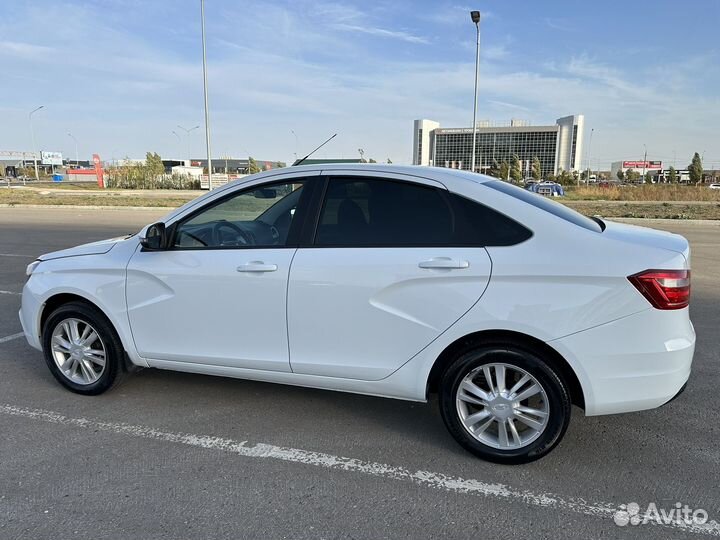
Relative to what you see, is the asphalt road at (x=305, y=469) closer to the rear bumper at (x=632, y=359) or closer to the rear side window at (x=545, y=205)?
the rear bumper at (x=632, y=359)

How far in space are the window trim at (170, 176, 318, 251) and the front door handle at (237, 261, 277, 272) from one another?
132 mm

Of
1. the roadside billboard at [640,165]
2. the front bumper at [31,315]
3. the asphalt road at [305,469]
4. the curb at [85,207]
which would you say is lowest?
the asphalt road at [305,469]

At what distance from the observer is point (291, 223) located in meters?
3.49

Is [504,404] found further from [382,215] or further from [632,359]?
[382,215]

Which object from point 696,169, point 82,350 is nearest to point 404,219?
point 82,350

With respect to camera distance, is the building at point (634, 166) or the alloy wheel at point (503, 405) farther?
the building at point (634, 166)

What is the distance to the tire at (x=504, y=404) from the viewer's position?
2.99m

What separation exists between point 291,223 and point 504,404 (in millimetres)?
1686

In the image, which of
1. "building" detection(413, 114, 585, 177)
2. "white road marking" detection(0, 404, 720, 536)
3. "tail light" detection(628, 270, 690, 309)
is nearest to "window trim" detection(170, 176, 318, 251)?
"white road marking" detection(0, 404, 720, 536)

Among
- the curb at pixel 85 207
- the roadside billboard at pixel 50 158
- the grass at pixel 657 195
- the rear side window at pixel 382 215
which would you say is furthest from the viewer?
the roadside billboard at pixel 50 158

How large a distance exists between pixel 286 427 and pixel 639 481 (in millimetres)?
2123

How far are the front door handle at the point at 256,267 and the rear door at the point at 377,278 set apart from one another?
149 mm

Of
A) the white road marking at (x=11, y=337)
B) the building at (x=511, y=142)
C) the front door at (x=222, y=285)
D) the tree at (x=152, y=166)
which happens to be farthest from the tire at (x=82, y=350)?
the building at (x=511, y=142)

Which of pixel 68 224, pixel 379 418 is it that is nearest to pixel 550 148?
pixel 68 224
